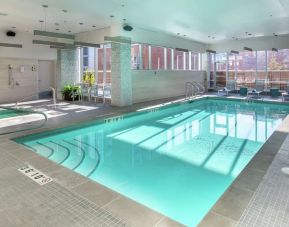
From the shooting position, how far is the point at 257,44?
13172 millimetres

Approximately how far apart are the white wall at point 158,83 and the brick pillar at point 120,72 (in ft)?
2.38

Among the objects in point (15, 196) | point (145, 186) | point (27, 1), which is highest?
point (27, 1)

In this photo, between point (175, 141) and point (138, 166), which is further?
point (175, 141)

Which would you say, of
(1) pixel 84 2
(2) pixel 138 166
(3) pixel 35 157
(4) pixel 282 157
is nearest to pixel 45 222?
(3) pixel 35 157

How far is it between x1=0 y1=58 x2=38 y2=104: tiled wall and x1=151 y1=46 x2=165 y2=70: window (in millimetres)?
5734

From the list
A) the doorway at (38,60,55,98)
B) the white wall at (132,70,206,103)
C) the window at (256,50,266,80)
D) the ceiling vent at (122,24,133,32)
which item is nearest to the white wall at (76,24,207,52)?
the ceiling vent at (122,24,133,32)

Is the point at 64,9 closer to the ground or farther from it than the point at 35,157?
farther from it

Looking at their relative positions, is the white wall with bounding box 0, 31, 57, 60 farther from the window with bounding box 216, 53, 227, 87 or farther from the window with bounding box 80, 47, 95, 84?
the window with bounding box 216, 53, 227, 87

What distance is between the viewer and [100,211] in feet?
7.91

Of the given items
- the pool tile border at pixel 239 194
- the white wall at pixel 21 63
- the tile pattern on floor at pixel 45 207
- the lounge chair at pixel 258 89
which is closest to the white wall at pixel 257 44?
the lounge chair at pixel 258 89

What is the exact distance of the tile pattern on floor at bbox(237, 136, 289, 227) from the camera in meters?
2.23

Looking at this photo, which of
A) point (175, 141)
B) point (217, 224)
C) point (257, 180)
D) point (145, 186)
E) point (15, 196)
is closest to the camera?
point (217, 224)

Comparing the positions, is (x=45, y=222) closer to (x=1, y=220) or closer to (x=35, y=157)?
(x=1, y=220)

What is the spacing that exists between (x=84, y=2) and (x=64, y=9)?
998 millimetres
